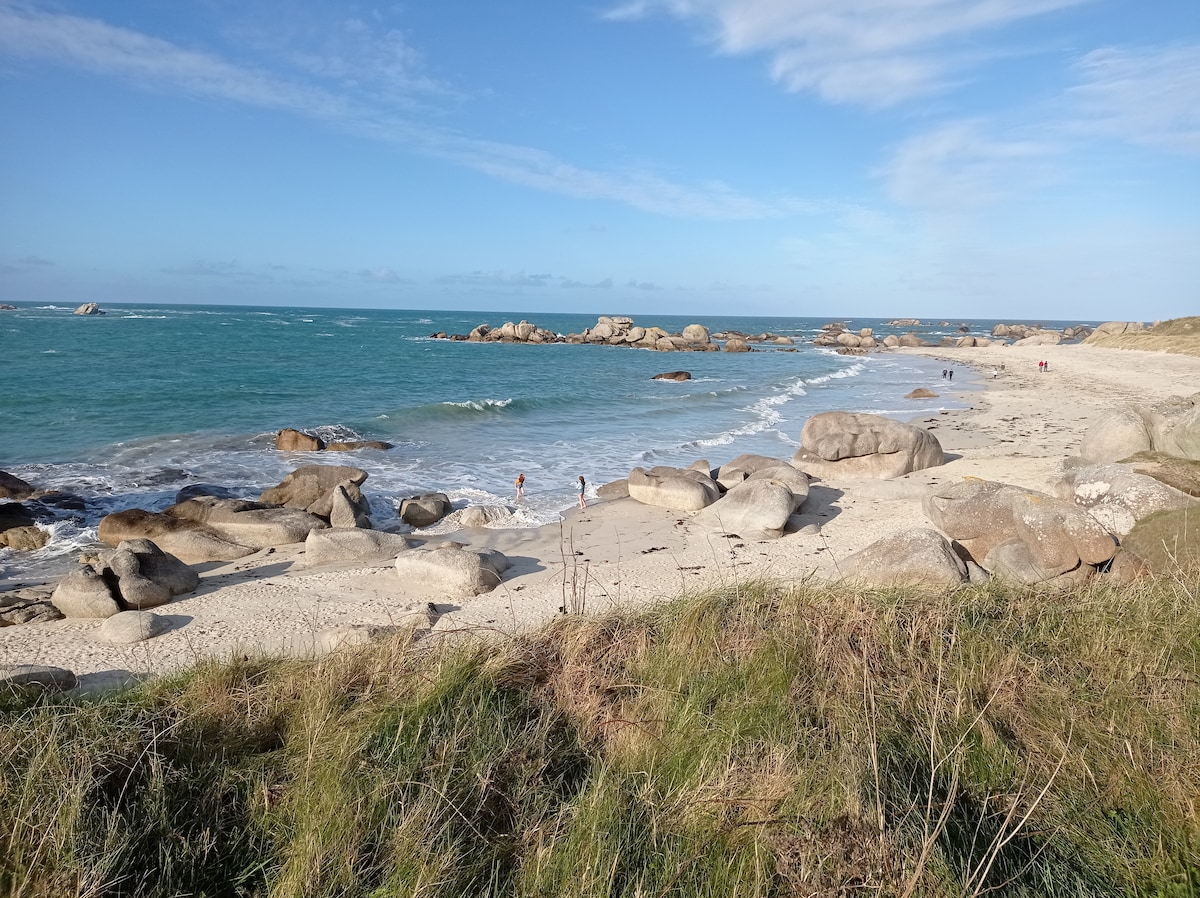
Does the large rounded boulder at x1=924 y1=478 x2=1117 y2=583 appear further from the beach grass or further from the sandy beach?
the beach grass

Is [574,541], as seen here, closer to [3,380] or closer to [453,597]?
[453,597]

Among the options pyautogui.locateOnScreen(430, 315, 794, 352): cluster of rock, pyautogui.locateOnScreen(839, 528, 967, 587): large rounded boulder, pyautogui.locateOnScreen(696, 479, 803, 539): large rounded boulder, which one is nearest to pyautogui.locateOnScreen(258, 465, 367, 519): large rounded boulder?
pyautogui.locateOnScreen(696, 479, 803, 539): large rounded boulder

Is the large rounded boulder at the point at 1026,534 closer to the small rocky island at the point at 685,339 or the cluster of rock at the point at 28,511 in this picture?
the cluster of rock at the point at 28,511

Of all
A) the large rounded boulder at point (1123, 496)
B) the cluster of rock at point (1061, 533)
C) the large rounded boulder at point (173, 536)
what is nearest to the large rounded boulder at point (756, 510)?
the cluster of rock at point (1061, 533)

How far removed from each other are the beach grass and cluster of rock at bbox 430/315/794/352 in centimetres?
7539

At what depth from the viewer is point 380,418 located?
93.0 feet

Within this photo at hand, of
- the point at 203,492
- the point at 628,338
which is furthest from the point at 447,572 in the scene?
the point at 628,338

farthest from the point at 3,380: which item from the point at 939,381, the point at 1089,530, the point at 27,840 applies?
the point at 939,381

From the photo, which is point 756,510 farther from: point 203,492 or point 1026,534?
point 203,492

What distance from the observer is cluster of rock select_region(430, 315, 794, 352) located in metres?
80.8

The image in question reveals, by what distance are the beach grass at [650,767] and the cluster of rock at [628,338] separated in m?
75.4

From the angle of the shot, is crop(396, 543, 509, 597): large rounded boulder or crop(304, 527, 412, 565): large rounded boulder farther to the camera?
crop(304, 527, 412, 565): large rounded boulder

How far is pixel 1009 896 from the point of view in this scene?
9.01ft

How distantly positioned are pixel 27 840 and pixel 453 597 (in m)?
7.45
